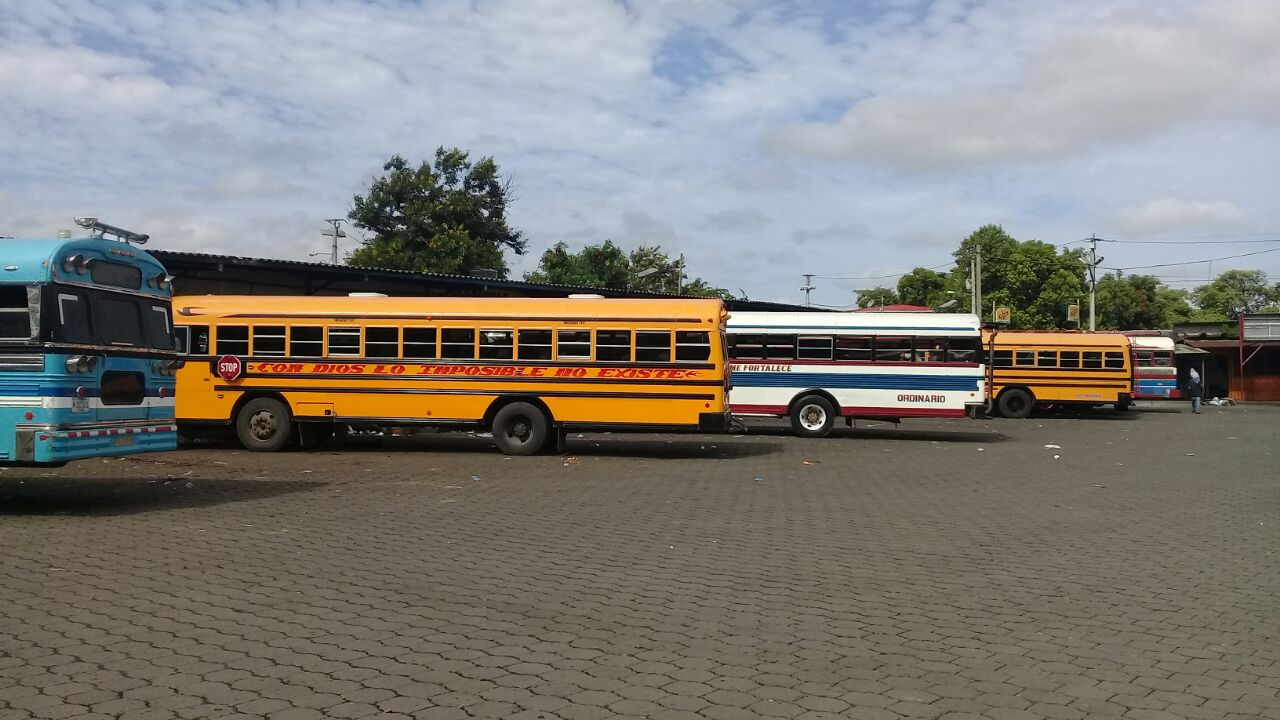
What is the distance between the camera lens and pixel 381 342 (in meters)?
17.5

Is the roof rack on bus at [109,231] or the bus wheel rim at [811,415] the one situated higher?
the roof rack on bus at [109,231]

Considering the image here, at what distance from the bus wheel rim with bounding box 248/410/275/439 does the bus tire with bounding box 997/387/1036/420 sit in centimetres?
2166

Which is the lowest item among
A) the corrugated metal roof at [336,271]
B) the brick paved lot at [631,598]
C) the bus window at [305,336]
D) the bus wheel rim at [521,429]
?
the brick paved lot at [631,598]

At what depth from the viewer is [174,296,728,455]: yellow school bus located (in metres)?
17.2

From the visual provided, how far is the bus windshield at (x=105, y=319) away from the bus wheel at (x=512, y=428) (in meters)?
6.40

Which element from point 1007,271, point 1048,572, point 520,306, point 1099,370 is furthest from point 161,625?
point 1007,271

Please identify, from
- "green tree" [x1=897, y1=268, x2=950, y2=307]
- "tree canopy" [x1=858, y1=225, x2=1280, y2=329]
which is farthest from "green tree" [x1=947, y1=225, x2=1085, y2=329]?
"green tree" [x1=897, y1=268, x2=950, y2=307]

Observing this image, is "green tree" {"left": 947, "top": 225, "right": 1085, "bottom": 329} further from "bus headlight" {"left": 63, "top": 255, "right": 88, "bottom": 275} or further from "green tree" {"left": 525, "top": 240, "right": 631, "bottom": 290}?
"bus headlight" {"left": 63, "top": 255, "right": 88, "bottom": 275}

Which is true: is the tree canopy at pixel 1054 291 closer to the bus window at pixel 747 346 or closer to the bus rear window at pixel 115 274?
the bus window at pixel 747 346

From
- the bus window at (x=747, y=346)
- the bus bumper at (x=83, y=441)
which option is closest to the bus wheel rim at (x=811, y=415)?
the bus window at (x=747, y=346)

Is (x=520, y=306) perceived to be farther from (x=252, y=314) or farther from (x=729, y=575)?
(x=729, y=575)

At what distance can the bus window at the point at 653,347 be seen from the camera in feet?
56.8

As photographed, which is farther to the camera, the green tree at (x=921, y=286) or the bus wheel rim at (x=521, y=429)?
the green tree at (x=921, y=286)

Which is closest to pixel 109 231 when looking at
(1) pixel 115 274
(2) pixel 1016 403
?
(1) pixel 115 274
